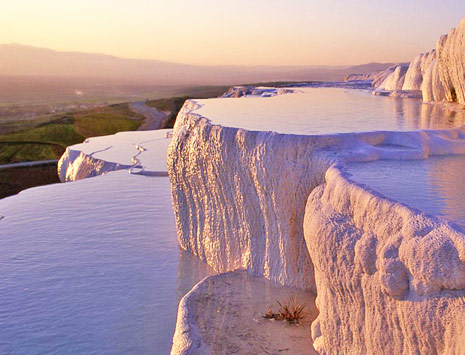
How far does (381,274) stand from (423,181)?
140 cm

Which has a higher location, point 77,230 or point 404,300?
point 404,300

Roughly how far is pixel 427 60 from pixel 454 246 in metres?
9.92

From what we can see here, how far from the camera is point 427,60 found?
11773 mm

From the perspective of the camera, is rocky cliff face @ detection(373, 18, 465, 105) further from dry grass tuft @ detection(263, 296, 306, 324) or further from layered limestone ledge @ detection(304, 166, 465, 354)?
dry grass tuft @ detection(263, 296, 306, 324)

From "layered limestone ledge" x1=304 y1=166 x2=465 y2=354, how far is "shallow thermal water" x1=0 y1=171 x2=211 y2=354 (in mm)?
2203

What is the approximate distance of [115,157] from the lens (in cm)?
1575

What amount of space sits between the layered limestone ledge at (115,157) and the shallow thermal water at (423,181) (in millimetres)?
8966

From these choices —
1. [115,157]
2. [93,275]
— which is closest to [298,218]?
[93,275]

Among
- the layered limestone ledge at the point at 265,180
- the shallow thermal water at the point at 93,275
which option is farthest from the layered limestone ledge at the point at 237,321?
the shallow thermal water at the point at 93,275

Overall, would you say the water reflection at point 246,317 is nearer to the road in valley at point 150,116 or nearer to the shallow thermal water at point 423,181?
the shallow thermal water at point 423,181

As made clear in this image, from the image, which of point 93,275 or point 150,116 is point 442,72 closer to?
point 93,275

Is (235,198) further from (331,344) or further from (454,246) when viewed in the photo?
(454,246)

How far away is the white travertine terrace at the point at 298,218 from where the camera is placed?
3.30 m

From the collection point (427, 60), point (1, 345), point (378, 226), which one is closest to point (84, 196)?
point (1, 345)
